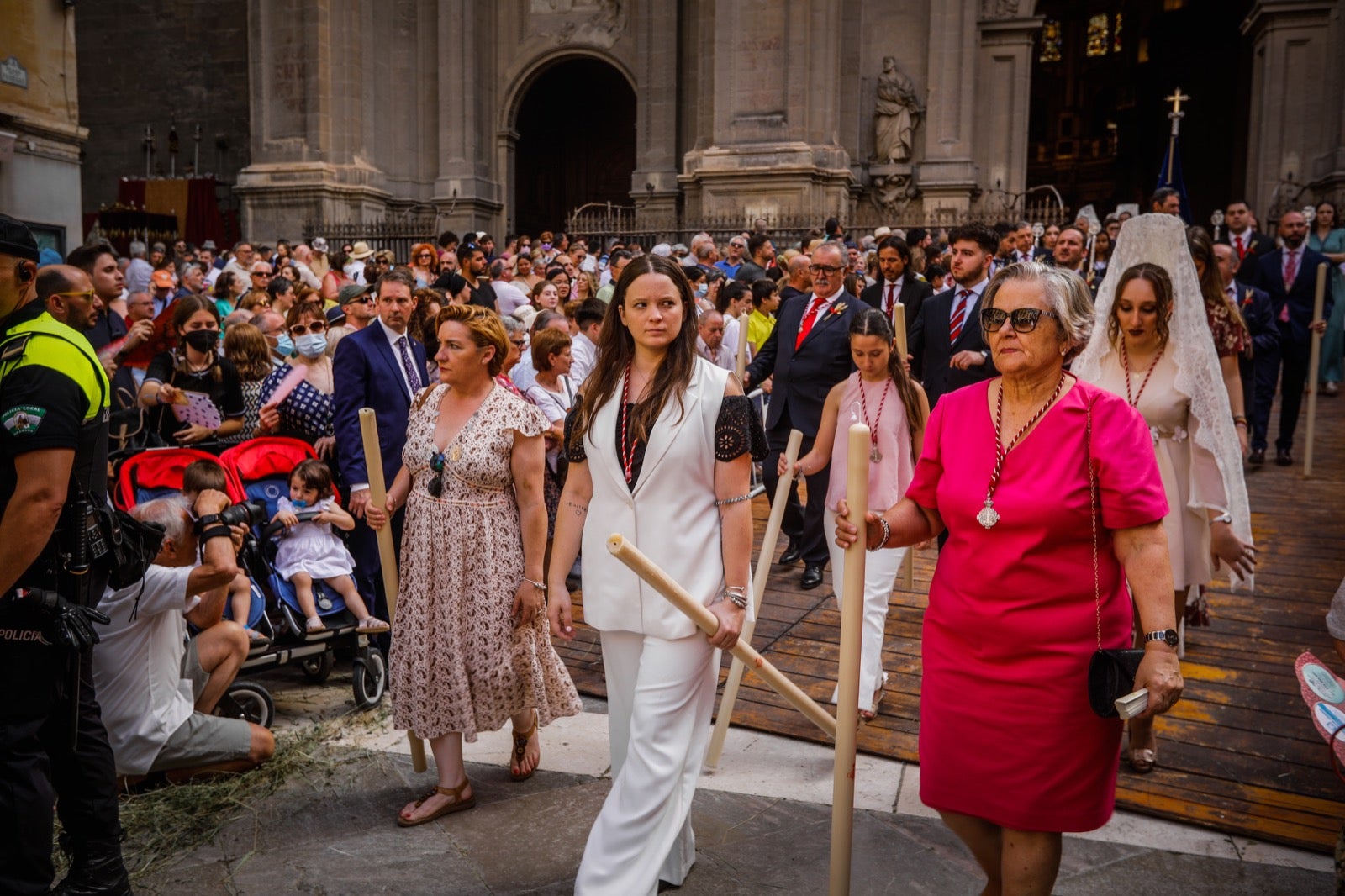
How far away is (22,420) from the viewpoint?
3.02 metres

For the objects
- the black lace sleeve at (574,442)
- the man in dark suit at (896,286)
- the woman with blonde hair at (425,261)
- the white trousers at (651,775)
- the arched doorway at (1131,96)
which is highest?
the arched doorway at (1131,96)

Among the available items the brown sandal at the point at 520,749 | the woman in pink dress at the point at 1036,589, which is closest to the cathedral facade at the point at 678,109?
the brown sandal at the point at 520,749

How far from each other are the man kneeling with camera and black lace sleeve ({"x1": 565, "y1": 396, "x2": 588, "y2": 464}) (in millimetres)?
1413

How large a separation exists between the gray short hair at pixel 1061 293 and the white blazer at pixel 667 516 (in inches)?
36.3

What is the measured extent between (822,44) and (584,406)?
18.2m

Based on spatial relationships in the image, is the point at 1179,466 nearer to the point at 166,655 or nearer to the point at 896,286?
the point at 896,286

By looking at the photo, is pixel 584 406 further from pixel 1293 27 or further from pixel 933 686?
pixel 1293 27

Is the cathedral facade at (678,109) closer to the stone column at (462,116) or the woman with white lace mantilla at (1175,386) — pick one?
the stone column at (462,116)

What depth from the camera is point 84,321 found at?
415 cm

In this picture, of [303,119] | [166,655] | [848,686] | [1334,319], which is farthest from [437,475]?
[303,119]

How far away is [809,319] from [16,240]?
480 centimetres

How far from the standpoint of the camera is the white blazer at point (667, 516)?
3320 millimetres

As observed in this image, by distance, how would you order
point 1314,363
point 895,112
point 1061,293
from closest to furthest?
point 1061,293
point 1314,363
point 895,112

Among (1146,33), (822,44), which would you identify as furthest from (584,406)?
(1146,33)
